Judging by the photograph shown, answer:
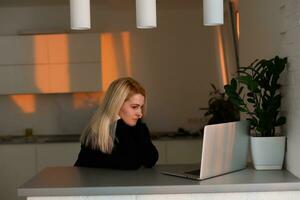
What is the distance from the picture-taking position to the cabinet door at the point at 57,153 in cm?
580

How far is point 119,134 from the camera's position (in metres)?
2.92

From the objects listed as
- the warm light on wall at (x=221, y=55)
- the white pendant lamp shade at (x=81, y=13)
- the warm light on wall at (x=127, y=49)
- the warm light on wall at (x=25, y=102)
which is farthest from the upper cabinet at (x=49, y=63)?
the white pendant lamp shade at (x=81, y=13)

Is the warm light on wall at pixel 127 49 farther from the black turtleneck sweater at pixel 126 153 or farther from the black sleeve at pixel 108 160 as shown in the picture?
the black sleeve at pixel 108 160

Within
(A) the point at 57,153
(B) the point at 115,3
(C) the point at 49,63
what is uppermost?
(B) the point at 115,3

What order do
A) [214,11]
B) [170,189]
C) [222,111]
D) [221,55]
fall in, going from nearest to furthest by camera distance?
[170,189]
[214,11]
[222,111]
[221,55]

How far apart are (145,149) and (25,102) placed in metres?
3.79

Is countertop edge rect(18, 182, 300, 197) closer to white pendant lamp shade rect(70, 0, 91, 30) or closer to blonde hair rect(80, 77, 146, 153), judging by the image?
blonde hair rect(80, 77, 146, 153)

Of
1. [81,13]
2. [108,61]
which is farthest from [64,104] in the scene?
[81,13]

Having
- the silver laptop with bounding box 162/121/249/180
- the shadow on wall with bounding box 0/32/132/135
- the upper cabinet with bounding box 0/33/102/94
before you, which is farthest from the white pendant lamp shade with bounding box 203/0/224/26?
the shadow on wall with bounding box 0/32/132/135

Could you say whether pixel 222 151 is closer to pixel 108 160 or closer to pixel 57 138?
pixel 108 160

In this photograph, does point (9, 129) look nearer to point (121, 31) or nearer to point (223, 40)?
point (121, 31)

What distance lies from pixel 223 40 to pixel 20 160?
2.93 m

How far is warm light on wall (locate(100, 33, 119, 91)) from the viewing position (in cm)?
638

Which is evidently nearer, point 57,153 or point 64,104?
point 57,153
